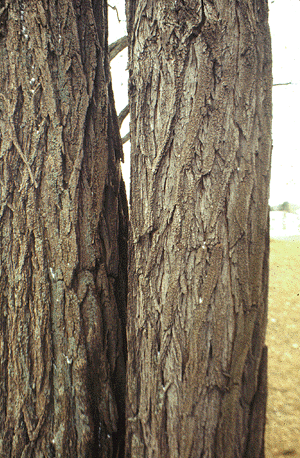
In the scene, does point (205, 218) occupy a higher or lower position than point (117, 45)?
lower

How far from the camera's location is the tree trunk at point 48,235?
4.23 ft

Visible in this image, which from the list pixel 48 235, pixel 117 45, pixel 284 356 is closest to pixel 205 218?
pixel 48 235

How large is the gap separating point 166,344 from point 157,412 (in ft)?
0.89

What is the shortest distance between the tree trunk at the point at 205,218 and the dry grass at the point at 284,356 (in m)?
1.19

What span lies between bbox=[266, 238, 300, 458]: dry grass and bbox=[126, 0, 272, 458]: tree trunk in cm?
119

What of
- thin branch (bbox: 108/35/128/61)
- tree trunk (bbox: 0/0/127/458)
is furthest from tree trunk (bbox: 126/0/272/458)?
thin branch (bbox: 108/35/128/61)

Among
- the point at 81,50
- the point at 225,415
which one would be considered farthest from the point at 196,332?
the point at 81,50

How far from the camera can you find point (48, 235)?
1.31 meters

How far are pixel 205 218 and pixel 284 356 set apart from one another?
114 inches

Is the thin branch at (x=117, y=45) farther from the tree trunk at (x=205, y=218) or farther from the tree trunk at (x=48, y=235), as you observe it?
the tree trunk at (x=205, y=218)

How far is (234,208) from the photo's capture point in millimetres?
1145

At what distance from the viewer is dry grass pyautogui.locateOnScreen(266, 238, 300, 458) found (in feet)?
6.93

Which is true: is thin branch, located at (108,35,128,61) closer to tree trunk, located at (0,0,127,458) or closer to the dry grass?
tree trunk, located at (0,0,127,458)

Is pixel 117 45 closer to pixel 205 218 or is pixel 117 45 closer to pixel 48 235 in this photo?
pixel 48 235
